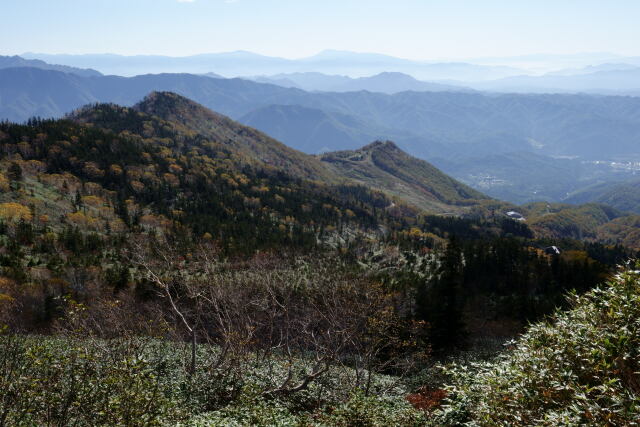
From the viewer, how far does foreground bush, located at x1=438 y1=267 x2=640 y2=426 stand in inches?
466

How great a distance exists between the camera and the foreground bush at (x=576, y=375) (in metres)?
11.8

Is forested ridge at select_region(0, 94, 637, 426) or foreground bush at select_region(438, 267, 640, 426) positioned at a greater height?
foreground bush at select_region(438, 267, 640, 426)

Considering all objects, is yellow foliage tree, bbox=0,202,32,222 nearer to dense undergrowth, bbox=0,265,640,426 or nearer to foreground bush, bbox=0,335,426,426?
foreground bush, bbox=0,335,426,426

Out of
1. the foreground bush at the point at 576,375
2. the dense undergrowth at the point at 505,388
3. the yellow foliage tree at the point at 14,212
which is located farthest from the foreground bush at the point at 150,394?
the yellow foliage tree at the point at 14,212

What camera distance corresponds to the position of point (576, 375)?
14.0 m

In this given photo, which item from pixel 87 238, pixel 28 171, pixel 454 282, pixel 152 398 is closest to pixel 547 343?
pixel 152 398

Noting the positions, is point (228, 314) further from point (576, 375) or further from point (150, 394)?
point (576, 375)

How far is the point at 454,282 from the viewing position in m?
70.5

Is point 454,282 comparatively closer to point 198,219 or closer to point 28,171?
point 198,219

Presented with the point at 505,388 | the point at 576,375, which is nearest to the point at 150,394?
the point at 505,388

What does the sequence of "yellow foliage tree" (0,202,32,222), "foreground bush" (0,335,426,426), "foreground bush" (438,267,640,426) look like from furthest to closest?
"yellow foliage tree" (0,202,32,222) < "foreground bush" (0,335,426,426) < "foreground bush" (438,267,640,426)

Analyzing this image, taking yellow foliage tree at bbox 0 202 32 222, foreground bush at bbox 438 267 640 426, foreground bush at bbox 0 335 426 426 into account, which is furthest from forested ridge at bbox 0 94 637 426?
foreground bush at bbox 438 267 640 426

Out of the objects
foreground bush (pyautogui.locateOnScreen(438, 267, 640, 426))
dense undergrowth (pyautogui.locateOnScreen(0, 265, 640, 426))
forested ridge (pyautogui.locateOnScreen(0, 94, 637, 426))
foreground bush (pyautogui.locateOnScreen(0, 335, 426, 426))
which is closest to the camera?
foreground bush (pyautogui.locateOnScreen(438, 267, 640, 426))

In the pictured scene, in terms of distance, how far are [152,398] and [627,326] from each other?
61.3 ft
